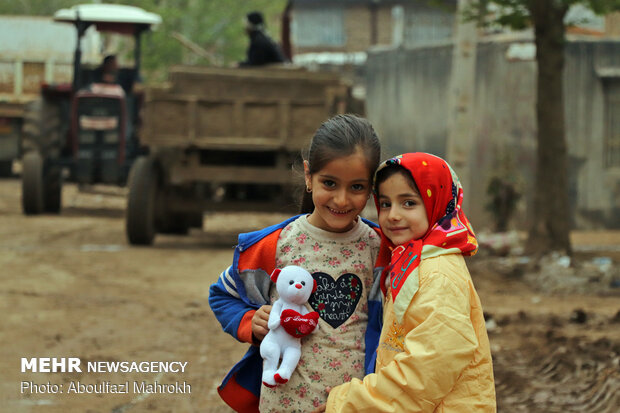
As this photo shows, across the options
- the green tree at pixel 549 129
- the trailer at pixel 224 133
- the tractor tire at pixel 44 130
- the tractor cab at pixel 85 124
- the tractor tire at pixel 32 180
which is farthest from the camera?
the tractor tire at pixel 44 130

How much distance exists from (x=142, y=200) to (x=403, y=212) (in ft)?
26.2

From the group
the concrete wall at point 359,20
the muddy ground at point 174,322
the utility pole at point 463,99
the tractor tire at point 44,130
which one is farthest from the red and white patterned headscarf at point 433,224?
the concrete wall at point 359,20

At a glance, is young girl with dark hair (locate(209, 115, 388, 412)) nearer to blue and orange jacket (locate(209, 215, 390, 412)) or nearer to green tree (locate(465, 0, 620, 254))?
blue and orange jacket (locate(209, 215, 390, 412))

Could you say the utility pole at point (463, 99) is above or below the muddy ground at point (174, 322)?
above

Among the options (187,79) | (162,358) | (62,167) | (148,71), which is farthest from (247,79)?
(148,71)

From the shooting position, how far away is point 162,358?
18.4ft

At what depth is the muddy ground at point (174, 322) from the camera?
15.8ft

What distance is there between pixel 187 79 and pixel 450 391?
874 cm

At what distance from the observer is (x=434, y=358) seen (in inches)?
89.1

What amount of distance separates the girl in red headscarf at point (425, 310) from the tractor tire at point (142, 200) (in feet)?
25.8

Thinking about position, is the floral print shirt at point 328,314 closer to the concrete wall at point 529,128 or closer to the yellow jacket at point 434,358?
the yellow jacket at point 434,358

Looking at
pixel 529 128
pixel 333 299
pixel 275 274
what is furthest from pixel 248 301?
pixel 529 128

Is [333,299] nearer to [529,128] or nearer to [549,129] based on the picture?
[549,129]

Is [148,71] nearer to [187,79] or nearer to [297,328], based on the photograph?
[187,79]
